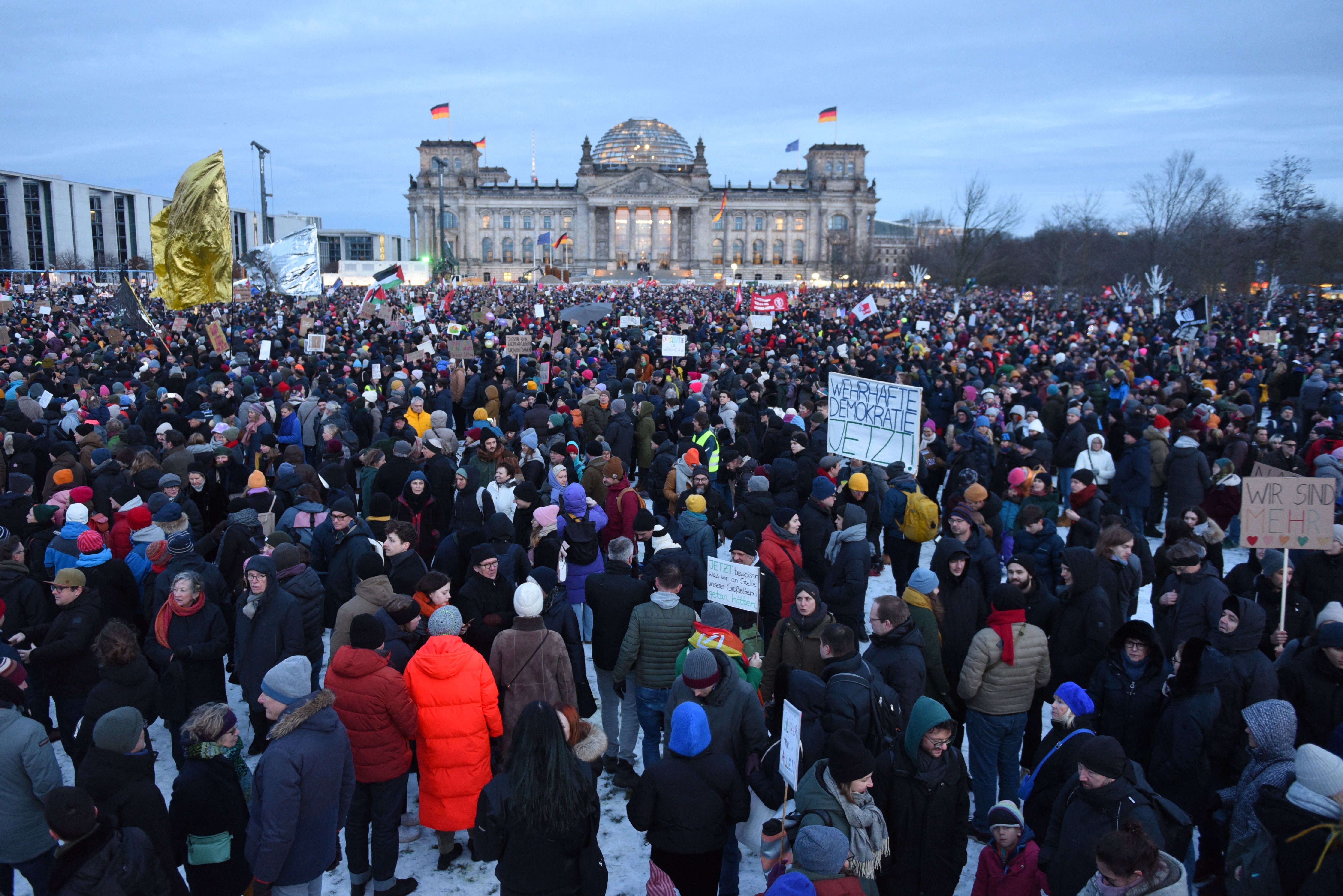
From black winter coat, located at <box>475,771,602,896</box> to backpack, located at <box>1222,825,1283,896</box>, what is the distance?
105 inches

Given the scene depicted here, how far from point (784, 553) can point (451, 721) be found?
2810 millimetres

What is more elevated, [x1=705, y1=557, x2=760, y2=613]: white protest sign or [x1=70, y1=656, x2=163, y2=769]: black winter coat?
[x1=705, y1=557, x2=760, y2=613]: white protest sign

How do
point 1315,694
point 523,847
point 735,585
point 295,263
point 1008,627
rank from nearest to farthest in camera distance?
point 523,847, point 1315,694, point 1008,627, point 735,585, point 295,263

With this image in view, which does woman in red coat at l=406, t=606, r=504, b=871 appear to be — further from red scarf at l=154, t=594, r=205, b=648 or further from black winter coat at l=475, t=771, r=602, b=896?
red scarf at l=154, t=594, r=205, b=648

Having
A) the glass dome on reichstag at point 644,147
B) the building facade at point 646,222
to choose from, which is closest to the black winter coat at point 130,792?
the building facade at point 646,222

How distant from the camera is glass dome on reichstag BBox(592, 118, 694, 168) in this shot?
124m

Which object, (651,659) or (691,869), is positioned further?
(651,659)

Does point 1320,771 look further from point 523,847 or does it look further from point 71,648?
point 71,648

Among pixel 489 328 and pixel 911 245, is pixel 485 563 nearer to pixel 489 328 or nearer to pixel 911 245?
pixel 489 328

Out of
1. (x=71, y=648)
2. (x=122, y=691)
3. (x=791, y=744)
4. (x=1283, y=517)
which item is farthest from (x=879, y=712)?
(x=71, y=648)

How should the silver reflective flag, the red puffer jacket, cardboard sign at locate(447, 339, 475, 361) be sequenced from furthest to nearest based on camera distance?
the silver reflective flag
cardboard sign at locate(447, 339, 475, 361)
the red puffer jacket

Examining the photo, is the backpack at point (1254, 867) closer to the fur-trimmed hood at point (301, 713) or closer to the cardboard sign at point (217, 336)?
the fur-trimmed hood at point (301, 713)

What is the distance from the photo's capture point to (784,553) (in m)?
6.40

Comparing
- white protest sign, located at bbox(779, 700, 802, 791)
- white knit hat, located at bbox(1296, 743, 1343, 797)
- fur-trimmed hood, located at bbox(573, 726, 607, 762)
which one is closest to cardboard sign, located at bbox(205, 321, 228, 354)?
fur-trimmed hood, located at bbox(573, 726, 607, 762)
